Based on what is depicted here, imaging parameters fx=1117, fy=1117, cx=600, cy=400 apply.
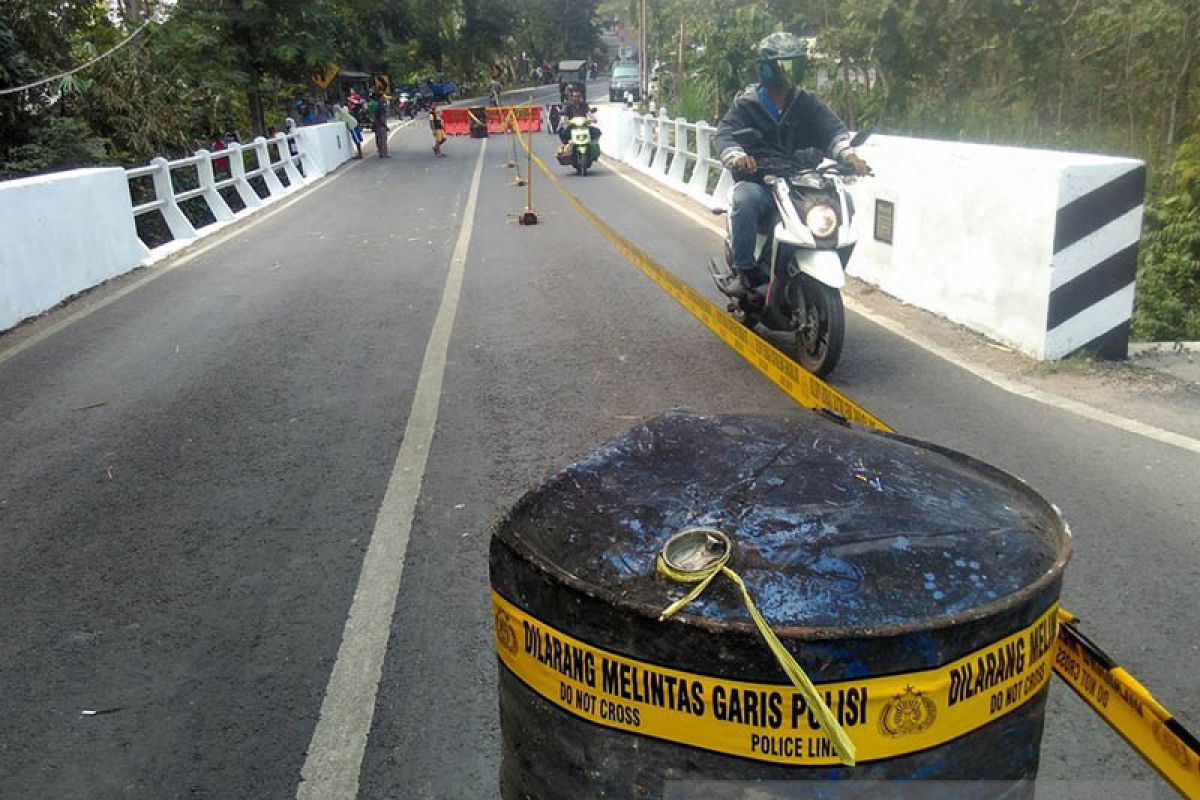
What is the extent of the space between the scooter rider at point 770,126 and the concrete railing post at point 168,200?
9.74 metres

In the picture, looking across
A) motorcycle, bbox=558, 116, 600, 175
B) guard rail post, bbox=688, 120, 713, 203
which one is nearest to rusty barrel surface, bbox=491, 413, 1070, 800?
guard rail post, bbox=688, 120, 713, 203

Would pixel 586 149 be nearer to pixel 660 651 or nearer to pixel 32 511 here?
pixel 32 511

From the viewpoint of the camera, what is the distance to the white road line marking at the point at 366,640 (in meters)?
2.99

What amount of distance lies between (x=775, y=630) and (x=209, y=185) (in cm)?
1671

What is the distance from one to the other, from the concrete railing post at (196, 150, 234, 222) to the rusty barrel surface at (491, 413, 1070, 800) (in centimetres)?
1592

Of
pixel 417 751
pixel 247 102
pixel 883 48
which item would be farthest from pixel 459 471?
pixel 247 102

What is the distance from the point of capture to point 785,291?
23.2 ft

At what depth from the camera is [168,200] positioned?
1476cm

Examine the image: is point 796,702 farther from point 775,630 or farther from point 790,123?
point 790,123

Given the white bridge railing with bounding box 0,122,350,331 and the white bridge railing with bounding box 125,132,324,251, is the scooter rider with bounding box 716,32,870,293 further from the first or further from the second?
the white bridge railing with bounding box 125,132,324,251

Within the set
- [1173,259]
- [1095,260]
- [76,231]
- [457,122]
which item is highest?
[1095,260]

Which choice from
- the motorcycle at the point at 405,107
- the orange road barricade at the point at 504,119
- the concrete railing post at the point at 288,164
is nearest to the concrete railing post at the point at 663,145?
the concrete railing post at the point at 288,164

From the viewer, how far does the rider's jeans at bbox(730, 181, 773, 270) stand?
7102 millimetres

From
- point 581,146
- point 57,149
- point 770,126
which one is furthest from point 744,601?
point 581,146
